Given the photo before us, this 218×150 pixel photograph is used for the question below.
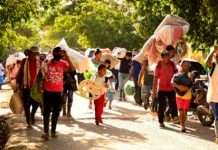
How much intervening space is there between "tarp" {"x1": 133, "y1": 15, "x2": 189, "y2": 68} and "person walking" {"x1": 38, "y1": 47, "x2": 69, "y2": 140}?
3.26 meters

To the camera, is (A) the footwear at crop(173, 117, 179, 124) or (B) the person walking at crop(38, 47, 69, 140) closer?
(B) the person walking at crop(38, 47, 69, 140)

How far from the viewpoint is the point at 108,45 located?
39.6 meters

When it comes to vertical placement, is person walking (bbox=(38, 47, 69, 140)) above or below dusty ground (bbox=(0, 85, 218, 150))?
above

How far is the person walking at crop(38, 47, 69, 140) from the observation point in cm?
979

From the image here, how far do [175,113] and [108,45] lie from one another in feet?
92.1

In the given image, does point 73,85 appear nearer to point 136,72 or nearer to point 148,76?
point 148,76

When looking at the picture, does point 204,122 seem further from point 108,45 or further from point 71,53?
point 108,45

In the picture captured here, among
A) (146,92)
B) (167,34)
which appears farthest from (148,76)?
(167,34)

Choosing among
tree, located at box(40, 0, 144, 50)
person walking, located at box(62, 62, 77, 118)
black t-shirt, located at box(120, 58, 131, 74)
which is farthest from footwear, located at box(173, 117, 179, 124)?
tree, located at box(40, 0, 144, 50)

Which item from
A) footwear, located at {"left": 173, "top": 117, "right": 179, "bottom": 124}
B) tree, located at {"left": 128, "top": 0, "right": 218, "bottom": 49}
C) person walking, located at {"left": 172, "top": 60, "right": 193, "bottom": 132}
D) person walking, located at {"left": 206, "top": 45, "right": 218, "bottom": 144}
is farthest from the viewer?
tree, located at {"left": 128, "top": 0, "right": 218, "bottom": 49}

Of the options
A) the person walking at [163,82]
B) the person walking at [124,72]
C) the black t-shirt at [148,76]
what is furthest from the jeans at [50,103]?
the person walking at [124,72]

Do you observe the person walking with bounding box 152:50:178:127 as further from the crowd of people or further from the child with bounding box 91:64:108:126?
the child with bounding box 91:64:108:126

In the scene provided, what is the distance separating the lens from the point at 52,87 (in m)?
9.84

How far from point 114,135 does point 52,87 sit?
163 centimetres
